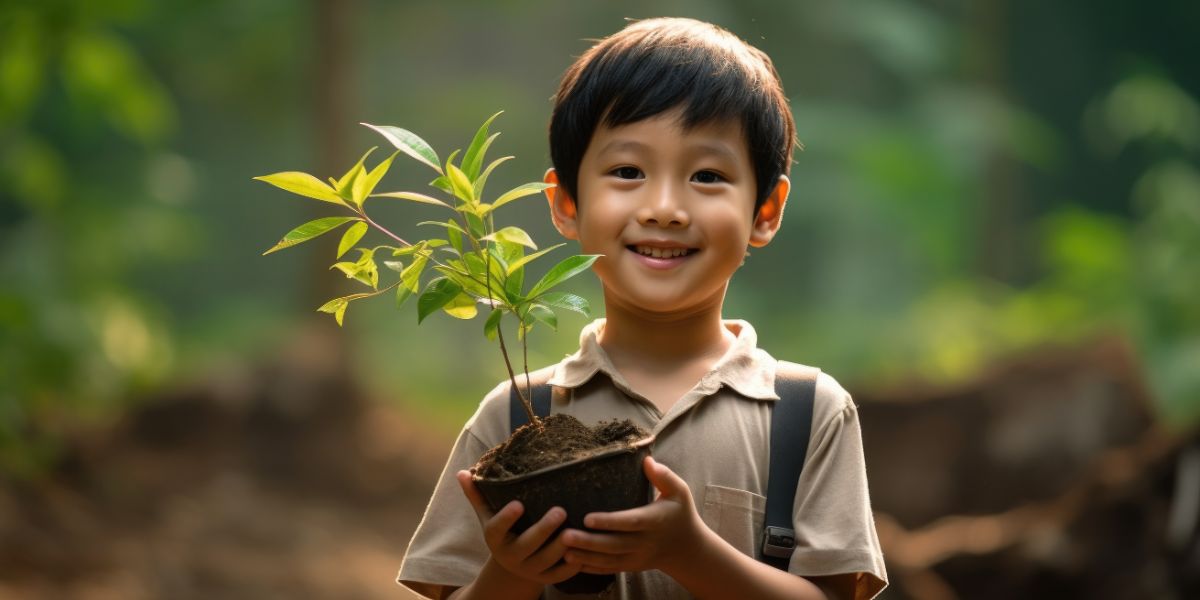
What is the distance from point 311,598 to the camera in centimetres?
593

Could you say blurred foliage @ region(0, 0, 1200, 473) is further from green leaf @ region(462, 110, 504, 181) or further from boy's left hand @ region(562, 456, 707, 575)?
boy's left hand @ region(562, 456, 707, 575)

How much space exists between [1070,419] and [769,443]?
4144 millimetres

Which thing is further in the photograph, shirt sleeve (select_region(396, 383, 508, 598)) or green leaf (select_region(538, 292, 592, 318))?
Result: shirt sleeve (select_region(396, 383, 508, 598))

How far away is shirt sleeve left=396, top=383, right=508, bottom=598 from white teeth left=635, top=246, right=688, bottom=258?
317 millimetres

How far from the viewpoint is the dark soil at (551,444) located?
1.58 meters

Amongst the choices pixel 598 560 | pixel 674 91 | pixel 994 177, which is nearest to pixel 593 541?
pixel 598 560

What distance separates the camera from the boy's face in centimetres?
181

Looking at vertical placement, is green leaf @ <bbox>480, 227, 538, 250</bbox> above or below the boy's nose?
below

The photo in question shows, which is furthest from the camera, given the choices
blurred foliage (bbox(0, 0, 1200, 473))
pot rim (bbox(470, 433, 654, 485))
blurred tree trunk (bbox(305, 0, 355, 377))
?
blurred tree trunk (bbox(305, 0, 355, 377))

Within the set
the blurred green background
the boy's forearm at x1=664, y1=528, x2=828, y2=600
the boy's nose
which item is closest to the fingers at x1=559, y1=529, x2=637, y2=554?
the boy's forearm at x1=664, y1=528, x2=828, y2=600

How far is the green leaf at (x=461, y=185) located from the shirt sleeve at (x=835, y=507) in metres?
0.60

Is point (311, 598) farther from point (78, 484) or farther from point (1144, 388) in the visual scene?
point (1144, 388)

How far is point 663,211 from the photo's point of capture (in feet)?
5.86

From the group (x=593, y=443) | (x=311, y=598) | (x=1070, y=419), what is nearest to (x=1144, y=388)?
(x=1070, y=419)
